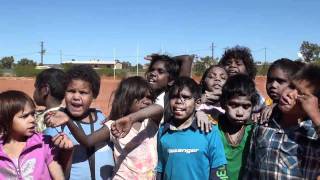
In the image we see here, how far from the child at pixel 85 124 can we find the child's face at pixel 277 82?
1.58m

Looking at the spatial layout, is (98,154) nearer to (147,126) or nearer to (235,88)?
(147,126)

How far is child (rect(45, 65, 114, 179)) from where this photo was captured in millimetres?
3383

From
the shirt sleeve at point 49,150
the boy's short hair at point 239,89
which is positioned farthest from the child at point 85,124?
the boy's short hair at point 239,89

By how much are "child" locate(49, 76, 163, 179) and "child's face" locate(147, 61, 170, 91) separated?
2.09ft

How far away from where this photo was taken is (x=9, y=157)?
298 cm

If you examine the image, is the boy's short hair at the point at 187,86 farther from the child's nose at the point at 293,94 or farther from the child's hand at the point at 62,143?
the child's hand at the point at 62,143

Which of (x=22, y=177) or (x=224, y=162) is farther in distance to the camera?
(x=224, y=162)

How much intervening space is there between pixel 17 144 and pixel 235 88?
180 cm

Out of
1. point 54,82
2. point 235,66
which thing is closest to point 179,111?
point 54,82

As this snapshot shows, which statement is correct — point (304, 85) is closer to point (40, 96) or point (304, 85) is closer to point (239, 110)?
point (239, 110)

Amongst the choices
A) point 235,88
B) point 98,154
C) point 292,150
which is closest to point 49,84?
point 98,154

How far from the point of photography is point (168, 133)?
140 inches

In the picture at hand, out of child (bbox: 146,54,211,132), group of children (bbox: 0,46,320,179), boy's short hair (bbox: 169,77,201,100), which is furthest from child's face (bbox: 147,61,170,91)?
boy's short hair (bbox: 169,77,201,100)

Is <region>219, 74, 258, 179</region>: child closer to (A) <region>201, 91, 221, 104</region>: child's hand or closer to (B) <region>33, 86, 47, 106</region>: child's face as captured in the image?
(A) <region>201, 91, 221, 104</region>: child's hand
